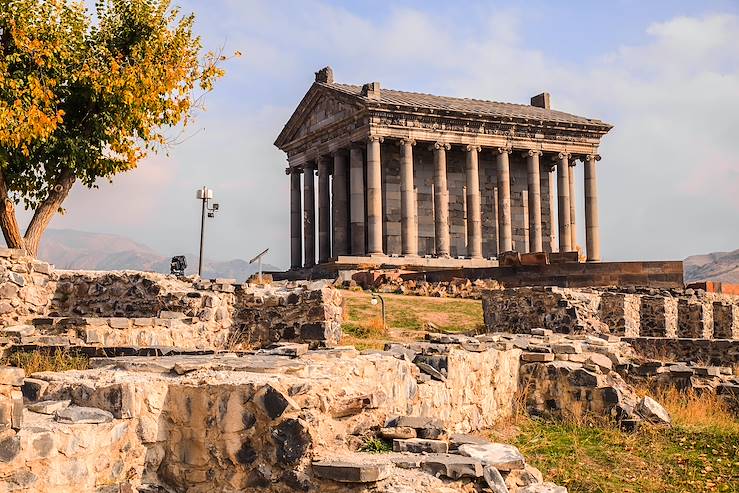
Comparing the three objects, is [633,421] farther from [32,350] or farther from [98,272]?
[98,272]

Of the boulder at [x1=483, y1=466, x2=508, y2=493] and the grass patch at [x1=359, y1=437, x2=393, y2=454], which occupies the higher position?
the grass patch at [x1=359, y1=437, x2=393, y2=454]

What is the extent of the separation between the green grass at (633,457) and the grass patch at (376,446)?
7.57 feet

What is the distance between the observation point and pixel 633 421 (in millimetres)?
9797

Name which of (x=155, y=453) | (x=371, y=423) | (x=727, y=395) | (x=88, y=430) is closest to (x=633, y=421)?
(x=727, y=395)

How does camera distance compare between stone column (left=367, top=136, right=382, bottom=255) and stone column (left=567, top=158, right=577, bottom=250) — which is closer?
stone column (left=367, top=136, right=382, bottom=255)

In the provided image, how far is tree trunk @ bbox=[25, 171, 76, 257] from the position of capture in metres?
19.4

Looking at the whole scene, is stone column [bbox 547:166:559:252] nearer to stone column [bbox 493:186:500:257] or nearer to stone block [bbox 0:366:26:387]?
stone column [bbox 493:186:500:257]

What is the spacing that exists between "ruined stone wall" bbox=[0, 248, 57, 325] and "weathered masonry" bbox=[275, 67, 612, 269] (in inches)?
1038

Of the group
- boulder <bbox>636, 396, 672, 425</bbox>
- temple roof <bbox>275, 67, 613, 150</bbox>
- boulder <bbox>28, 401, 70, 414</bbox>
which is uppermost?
temple roof <bbox>275, 67, 613, 150</bbox>

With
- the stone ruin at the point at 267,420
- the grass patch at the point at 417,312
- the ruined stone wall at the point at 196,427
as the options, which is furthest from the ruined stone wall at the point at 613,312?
the ruined stone wall at the point at 196,427

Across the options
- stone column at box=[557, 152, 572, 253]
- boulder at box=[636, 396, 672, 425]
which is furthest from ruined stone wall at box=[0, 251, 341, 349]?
stone column at box=[557, 152, 572, 253]

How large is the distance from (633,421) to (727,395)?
10.2 feet

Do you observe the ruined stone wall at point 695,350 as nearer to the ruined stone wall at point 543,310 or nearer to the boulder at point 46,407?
the ruined stone wall at point 543,310

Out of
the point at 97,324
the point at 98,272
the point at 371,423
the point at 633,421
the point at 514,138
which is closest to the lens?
the point at 371,423
